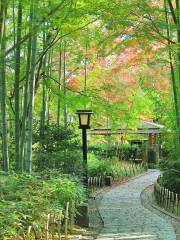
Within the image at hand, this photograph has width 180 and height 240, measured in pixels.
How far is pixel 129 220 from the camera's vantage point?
887 cm

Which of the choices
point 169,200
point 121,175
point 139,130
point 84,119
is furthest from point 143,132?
point 84,119

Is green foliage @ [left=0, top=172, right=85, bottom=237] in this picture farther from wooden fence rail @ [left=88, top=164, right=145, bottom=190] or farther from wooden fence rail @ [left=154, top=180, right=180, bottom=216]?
wooden fence rail @ [left=88, top=164, right=145, bottom=190]

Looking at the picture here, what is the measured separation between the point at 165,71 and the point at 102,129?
21.5 ft

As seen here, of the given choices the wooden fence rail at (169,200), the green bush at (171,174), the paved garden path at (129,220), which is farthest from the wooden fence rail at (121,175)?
the wooden fence rail at (169,200)

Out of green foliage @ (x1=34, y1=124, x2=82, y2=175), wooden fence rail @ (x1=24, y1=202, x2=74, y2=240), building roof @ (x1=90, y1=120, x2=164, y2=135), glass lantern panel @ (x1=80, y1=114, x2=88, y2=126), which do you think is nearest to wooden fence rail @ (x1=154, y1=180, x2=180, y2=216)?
green foliage @ (x1=34, y1=124, x2=82, y2=175)

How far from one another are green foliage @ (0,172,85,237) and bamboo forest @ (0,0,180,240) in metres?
0.01

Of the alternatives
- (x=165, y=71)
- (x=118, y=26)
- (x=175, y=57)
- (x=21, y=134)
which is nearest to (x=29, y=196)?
(x=21, y=134)

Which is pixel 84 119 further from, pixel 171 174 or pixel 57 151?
pixel 171 174

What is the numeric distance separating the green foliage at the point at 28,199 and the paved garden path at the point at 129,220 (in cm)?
82

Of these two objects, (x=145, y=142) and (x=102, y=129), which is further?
(x=145, y=142)

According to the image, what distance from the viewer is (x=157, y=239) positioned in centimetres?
678

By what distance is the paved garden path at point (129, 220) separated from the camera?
7162 millimetres

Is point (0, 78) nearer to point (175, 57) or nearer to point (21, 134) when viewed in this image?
point (21, 134)

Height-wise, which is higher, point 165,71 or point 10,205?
point 165,71
